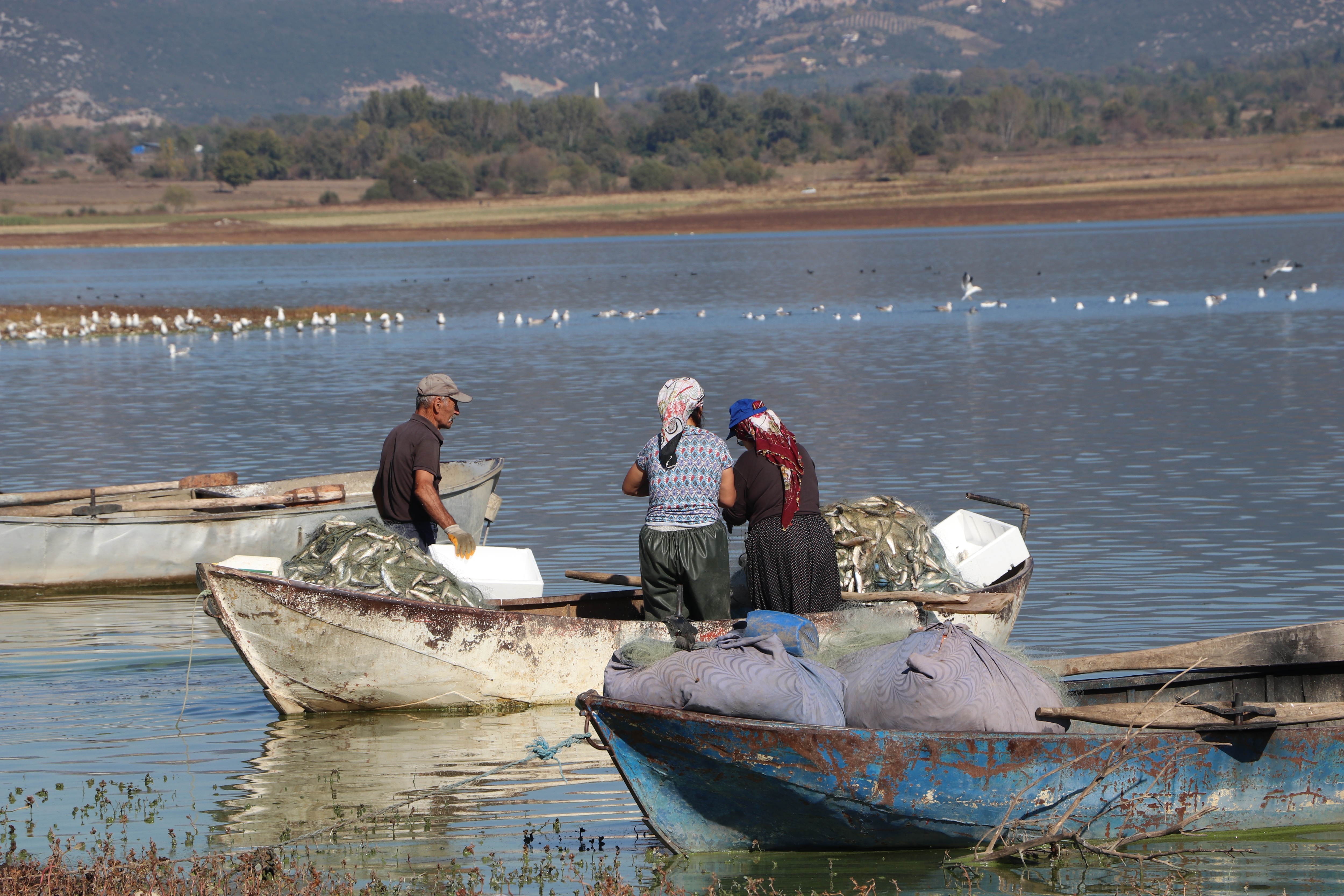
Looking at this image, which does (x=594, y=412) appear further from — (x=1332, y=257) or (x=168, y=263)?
(x=168, y=263)

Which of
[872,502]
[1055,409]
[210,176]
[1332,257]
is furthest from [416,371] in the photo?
[210,176]

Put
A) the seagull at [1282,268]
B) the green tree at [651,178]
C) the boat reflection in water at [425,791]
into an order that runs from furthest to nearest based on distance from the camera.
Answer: the green tree at [651,178], the seagull at [1282,268], the boat reflection in water at [425,791]

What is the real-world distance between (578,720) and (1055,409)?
15814 millimetres

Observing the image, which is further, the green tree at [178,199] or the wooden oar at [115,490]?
the green tree at [178,199]

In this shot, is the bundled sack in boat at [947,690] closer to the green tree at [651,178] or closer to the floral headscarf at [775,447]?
the floral headscarf at [775,447]

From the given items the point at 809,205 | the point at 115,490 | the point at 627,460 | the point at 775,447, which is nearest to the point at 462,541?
the point at 775,447

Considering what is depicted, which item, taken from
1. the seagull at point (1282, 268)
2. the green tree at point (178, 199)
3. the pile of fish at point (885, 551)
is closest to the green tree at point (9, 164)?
the green tree at point (178, 199)

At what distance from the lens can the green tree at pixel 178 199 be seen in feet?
429

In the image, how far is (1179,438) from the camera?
2114cm

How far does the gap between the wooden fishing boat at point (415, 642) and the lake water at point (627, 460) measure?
0.21 meters

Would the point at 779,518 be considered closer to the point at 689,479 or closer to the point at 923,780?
the point at 689,479

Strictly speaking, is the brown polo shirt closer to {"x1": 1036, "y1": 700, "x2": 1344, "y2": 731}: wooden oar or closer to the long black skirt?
the long black skirt

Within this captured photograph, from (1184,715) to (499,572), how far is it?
5.21 meters

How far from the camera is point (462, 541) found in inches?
419
